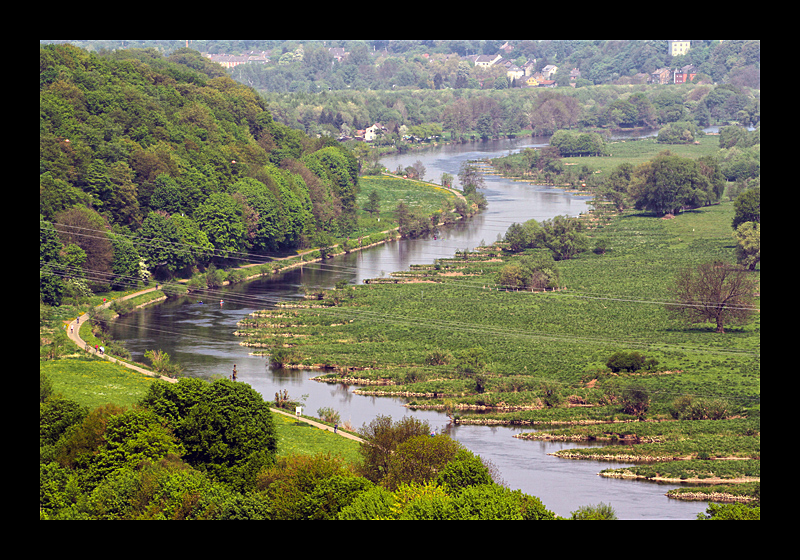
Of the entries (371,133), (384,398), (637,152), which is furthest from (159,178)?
(371,133)

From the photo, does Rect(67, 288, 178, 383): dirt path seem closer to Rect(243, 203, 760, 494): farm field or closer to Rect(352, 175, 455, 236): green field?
Rect(243, 203, 760, 494): farm field

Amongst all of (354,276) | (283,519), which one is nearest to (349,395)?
(283,519)

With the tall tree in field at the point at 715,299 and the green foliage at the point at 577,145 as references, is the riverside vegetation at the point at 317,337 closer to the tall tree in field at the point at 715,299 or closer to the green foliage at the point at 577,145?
the tall tree in field at the point at 715,299

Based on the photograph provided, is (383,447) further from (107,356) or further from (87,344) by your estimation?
(87,344)

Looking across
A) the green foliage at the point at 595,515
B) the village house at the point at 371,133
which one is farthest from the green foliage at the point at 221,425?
the village house at the point at 371,133

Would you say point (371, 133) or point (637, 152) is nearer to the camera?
point (637, 152)

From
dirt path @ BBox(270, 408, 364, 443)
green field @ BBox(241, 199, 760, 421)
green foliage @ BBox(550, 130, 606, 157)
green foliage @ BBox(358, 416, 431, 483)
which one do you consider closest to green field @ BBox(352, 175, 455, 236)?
green field @ BBox(241, 199, 760, 421)
